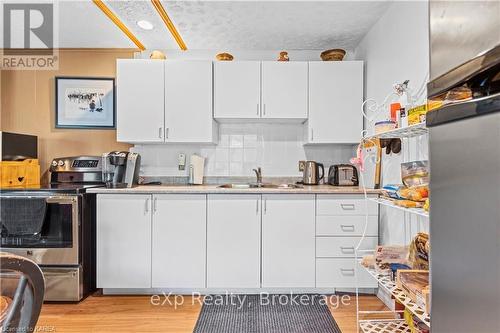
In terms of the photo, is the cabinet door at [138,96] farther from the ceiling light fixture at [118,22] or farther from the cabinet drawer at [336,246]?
the cabinet drawer at [336,246]

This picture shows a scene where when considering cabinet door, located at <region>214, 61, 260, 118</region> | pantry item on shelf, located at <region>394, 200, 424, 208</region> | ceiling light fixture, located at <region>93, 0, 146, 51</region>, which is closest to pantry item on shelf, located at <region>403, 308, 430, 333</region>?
pantry item on shelf, located at <region>394, 200, 424, 208</region>

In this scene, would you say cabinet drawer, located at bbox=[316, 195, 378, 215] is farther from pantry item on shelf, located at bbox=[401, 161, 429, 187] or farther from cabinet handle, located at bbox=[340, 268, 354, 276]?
pantry item on shelf, located at bbox=[401, 161, 429, 187]

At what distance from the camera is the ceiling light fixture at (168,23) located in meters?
2.25

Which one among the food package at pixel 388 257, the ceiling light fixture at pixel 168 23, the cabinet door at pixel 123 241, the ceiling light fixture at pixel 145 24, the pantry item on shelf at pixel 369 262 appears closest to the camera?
the food package at pixel 388 257

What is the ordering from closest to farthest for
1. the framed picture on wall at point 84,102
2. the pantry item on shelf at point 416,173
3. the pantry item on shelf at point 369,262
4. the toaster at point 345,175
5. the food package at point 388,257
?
the pantry item on shelf at point 416,173, the food package at point 388,257, the pantry item on shelf at point 369,262, the toaster at point 345,175, the framed picture on wall at point 84,102

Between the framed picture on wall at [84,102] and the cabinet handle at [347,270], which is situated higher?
the framed picture on wall at [84,102]

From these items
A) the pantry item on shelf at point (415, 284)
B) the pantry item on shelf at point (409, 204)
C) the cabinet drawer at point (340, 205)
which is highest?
the pantry item on shelf at point (409, 204)

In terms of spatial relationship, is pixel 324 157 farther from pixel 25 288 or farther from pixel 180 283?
pixel 25 288

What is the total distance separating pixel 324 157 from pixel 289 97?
76 centimetres

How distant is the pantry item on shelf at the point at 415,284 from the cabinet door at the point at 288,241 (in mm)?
908

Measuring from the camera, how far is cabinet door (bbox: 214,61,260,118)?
2.70m

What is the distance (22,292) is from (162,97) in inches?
90.4

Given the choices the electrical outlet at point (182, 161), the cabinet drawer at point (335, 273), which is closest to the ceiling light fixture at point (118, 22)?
the electrical outlet at point (182, 161)

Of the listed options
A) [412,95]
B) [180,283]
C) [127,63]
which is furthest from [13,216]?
[412,95]
